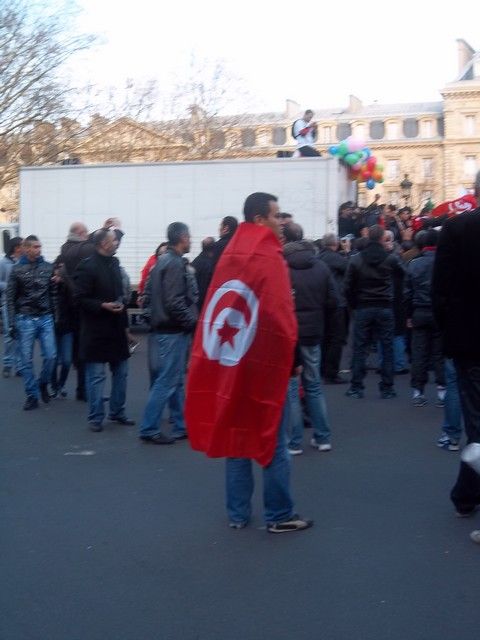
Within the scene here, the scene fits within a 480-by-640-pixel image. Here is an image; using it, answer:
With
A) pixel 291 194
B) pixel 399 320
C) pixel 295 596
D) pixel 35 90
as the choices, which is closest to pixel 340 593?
pixel 295 596

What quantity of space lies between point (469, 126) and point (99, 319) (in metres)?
73.5

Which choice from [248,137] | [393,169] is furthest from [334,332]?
[393,169]

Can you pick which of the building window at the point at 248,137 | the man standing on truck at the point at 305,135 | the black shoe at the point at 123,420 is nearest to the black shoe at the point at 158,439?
the black shoe at the point at 123,420

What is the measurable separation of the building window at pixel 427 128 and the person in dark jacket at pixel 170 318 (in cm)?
7632

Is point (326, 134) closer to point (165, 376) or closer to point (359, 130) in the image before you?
point (359, 130)

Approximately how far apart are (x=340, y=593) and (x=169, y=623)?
0.89 metres

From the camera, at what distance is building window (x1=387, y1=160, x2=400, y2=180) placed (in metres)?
80.5

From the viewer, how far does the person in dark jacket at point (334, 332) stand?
36.1 ft

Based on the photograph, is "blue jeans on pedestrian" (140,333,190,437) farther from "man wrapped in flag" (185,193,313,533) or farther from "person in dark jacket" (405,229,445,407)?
"man wrapped in flag" (185,193,313,533)

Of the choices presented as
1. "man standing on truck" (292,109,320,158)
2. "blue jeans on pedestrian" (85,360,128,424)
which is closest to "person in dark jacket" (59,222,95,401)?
"blue jeans on pedestrian" (85,360,128,424)

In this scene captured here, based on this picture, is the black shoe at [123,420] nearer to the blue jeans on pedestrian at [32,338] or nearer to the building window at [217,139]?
the blue jeans on pedestrian at [32,338]

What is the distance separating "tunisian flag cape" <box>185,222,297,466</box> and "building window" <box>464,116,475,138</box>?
7598cm

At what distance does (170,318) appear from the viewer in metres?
8.68

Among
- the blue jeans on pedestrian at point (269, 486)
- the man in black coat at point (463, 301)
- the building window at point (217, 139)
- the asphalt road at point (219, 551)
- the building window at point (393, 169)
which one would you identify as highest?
the building window at point (393, 169)
